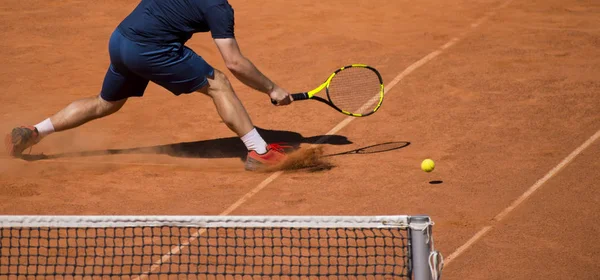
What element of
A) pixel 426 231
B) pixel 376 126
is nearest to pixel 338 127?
pixel 376 126

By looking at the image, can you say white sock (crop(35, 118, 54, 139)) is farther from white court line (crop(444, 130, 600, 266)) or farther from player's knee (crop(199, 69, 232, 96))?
white court line (crop(444, 130, 600, 266))

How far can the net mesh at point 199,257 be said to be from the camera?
702 centimetres

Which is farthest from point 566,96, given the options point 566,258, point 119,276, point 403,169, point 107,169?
point 119,276

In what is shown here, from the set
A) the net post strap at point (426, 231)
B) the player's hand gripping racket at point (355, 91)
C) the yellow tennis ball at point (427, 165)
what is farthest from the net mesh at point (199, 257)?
the player's hand gripping racket at point (355, 91)

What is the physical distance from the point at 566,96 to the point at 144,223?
674cm

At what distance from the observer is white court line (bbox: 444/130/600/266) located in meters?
7.57

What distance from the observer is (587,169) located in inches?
362

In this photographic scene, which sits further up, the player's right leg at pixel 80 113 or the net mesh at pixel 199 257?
the player's right leg at pixel 80 113

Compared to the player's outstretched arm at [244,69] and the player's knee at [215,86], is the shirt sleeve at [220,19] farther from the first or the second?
the player's knee at [215,86]

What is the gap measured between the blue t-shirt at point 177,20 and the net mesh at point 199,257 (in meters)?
1.88

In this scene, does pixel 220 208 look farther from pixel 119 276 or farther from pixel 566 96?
pixel 566 96

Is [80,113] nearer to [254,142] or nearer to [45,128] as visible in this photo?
[45,128]

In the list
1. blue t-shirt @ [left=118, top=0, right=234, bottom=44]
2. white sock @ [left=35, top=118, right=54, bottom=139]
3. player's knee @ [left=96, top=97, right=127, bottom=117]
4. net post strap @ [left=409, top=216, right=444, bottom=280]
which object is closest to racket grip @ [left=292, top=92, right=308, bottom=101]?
blue t-shirt @ [left=118, top=0, right=234, bottom=44]

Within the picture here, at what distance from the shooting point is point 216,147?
1006cm
